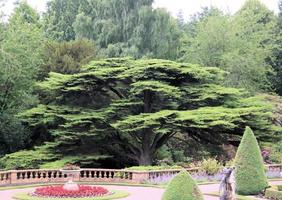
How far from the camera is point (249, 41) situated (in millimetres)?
50000

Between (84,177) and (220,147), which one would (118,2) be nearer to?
(220,147)

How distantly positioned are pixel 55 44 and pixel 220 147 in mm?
14752

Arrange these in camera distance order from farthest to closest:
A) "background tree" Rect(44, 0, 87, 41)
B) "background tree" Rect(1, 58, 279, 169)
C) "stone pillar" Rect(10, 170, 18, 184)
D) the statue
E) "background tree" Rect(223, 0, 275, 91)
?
1. "background tree" Rect(44, 0, 87, 41)
2. "background tree" Rect(223, 0, 275, 91)
3. "background tree" Rect(1, 58, 279, 169)
4. "stone pillar" Rect(10, 170, 18, 184)
5. the statue

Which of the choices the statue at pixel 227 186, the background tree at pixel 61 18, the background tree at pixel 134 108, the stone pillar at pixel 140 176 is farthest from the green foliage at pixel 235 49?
the statue at pixel 227 186

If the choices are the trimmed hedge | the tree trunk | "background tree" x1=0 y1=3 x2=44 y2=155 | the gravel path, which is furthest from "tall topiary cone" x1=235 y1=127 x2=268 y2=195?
"background tree" x1=0 y1=3 x2=44 y2=155

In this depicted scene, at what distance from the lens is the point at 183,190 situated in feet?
47.2

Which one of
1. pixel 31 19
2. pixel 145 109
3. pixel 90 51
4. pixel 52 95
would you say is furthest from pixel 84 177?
pixel 31 19

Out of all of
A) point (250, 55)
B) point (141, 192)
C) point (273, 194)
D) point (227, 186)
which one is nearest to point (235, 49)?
point (250, 55)

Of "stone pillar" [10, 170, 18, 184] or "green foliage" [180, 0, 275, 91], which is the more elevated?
"green foliage" [180, 0, 275, 91]

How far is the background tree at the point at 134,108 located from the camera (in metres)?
30.8

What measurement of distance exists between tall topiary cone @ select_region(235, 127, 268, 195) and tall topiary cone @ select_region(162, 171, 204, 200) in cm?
724

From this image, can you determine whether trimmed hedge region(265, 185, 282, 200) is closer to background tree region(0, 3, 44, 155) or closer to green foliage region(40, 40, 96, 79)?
background tree region(0, 3, 44, 155)

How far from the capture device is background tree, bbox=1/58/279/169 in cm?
3083

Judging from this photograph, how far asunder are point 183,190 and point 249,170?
25.5 feet
